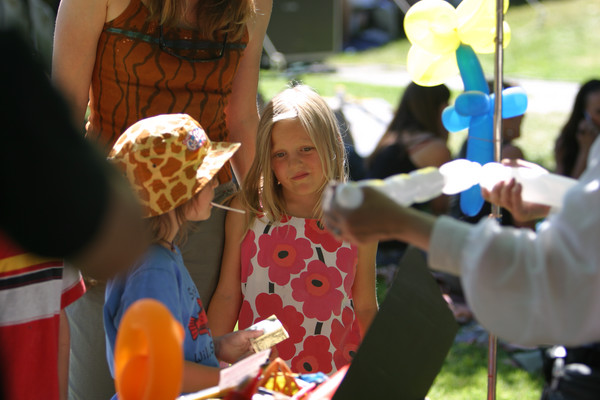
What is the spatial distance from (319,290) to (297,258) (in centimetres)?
12

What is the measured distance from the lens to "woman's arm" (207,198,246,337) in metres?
2.03

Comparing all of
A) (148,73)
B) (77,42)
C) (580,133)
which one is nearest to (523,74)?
(580,133)

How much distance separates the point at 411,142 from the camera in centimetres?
431

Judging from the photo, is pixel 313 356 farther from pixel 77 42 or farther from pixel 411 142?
pixel 411 142

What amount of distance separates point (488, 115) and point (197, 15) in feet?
3.03

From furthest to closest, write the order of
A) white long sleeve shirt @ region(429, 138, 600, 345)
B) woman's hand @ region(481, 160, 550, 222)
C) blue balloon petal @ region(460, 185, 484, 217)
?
1. blue balloon petal @ region(460, 185, 484, 217)
2. woman's hand @ region(481, 160, 550, 222)
3. white long sleeve shirt @ region(429, 138, 600, 345)

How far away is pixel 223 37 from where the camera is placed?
1933 mm

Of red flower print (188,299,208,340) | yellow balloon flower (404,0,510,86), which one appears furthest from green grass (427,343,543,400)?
red flower print (188,299,208,340)

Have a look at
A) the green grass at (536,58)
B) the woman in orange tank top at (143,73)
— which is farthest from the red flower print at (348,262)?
the green grass at (536,58)

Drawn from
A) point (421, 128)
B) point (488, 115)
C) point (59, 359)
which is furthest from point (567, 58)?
point (59, 359)

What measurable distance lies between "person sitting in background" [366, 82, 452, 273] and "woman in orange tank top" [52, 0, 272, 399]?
93.7 inches

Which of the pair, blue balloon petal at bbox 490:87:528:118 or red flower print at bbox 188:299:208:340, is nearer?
red flower print at bbox 188:299:208:340

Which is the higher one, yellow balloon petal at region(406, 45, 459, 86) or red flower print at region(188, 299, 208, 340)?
yellow balloon petal at region(406, 45, 459, 86)

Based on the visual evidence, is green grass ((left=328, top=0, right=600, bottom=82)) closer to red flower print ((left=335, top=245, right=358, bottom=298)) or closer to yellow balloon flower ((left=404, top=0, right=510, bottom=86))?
yellow balloon flower ((left=404, top=0, right=510, bottom=86))
